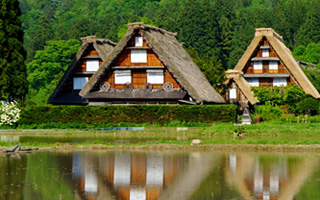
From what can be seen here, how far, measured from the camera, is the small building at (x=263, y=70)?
61.4 metres

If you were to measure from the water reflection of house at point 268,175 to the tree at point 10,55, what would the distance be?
2541cm

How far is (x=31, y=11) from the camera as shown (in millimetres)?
195000

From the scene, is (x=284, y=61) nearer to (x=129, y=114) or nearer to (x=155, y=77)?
(x=155, y=77)

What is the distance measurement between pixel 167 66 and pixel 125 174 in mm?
28121

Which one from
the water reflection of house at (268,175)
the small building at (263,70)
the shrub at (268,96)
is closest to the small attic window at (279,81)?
the small building at (263,70)

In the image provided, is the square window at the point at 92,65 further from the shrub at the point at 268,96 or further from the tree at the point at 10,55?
the shrub at the point at 268,96

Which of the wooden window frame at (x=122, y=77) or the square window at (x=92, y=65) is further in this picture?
the square window at (x=92, y=65)

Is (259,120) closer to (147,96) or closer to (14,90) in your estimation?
(147,96)

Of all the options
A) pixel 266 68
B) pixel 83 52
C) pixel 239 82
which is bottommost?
pixel 239 82

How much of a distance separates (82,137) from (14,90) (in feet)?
43.8

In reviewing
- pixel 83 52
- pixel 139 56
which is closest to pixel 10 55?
pixel 139 56

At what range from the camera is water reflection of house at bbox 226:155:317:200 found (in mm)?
17359

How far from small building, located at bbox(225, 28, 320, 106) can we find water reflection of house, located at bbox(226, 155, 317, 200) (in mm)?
36224

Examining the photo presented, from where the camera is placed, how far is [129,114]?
43.7m
